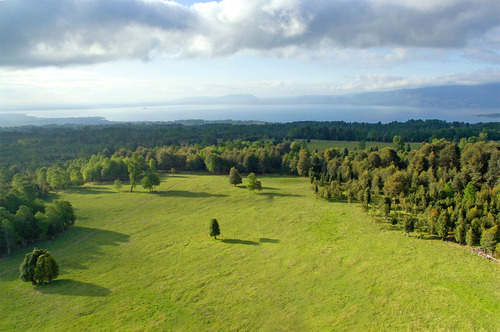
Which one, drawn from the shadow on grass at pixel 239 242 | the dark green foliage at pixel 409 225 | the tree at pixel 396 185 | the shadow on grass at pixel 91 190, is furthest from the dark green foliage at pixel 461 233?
the shadow on grass at pixel 91 190

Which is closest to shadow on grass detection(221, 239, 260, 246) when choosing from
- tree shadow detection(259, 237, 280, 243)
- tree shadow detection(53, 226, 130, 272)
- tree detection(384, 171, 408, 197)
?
tree shadow detection(259, 237, 280, 243)

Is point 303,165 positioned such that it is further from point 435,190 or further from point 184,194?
point 184,194

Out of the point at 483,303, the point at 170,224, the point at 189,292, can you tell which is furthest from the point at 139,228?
the point at 483,303

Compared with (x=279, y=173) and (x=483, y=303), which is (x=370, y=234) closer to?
(x=483, y=303)

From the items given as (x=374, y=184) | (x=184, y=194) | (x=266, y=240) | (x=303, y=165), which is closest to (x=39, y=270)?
(x=266, y=240)

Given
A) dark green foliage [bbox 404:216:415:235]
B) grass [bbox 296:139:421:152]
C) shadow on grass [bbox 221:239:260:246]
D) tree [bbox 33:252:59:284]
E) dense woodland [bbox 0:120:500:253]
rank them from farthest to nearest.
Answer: grass [bbox 296:139:421:152], dark green foliage [bbox 404:216:415:235], shadow on grass [bbox 221:239:260:246], dense woodland [bbox 0:120:500:253], tree [bbox 33:252:59:284]

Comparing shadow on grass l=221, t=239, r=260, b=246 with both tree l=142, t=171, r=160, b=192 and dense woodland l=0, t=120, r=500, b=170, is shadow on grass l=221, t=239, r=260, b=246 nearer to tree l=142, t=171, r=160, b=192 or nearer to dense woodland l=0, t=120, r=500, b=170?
tree l=142, t=171, r=160, b=192
